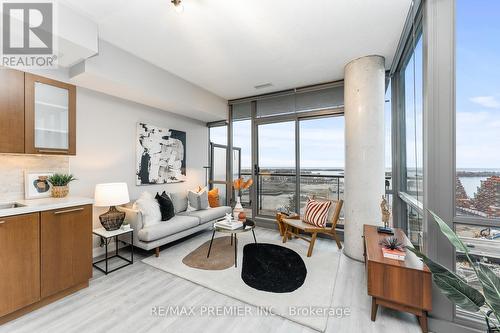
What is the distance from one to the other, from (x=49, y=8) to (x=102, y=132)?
1.56 meters

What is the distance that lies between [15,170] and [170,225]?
1818 millimetres

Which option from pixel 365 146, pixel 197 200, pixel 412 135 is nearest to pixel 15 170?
pixel 197 200

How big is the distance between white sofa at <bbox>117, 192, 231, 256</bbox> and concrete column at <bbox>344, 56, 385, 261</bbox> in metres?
2.44

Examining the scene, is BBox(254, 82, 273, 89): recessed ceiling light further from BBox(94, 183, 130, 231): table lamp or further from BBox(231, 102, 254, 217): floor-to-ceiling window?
BBox(94, 183, 130, 231): table lamp

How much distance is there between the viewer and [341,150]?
3.87 m

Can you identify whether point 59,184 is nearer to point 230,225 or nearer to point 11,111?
point 11,111

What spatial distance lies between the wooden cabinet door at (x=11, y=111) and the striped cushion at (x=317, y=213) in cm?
368

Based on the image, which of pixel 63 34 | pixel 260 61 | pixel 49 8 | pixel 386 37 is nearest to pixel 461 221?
pixel 386 37

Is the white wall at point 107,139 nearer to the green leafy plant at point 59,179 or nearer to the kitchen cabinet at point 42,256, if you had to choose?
the green leafy plant at point 59,179

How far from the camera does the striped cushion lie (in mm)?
3386

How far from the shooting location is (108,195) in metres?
2.73

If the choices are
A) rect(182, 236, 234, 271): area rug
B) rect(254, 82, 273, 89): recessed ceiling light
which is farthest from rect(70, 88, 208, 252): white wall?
rect(254, 82, 273, 89): recessed ceiling light

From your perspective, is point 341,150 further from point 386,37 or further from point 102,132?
point 102,132

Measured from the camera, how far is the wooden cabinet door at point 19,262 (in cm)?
175
